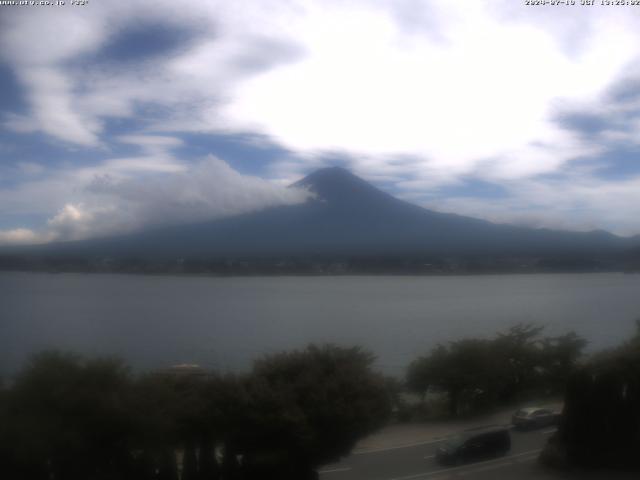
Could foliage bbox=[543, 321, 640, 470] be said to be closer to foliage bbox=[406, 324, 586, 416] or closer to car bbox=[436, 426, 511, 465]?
foliage bbox=[406, 324, 586, 416]

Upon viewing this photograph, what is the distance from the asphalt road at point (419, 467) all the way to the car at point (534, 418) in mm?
487

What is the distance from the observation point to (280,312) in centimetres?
1091

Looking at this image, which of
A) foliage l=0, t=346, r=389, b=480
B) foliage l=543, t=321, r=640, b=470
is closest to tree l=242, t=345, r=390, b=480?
foliage l=0, t=346, r=389, b=480

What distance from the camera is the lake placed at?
798cm

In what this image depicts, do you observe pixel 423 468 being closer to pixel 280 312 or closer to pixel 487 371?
pixel 487 371

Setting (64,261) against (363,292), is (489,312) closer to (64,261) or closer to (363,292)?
(363,292)

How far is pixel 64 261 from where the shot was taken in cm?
1007

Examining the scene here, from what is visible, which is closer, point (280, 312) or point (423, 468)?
point (423, 468)

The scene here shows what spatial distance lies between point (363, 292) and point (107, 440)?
25.0 ft

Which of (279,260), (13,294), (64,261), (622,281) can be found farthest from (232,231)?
(622,281)

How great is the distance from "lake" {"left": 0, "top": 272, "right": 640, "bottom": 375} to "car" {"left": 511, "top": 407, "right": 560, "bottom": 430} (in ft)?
4.41

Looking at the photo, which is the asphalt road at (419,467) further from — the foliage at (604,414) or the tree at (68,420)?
the tree at (68,420)

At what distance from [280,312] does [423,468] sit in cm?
477

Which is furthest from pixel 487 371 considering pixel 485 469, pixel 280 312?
pixel 280 312
